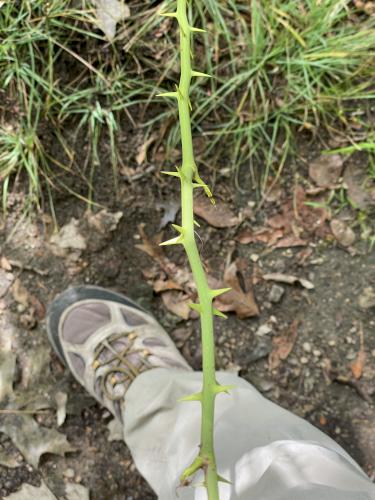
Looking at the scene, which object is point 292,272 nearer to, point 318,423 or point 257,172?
point 257,172

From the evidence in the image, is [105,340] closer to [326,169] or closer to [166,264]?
[166,264]

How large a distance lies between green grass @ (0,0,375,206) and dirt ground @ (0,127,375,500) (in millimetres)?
138

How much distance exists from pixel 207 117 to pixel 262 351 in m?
1.02

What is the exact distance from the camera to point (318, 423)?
190 centimetres

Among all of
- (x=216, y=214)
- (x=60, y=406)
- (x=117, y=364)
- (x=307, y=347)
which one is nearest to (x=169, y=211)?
(x=216, y=214)

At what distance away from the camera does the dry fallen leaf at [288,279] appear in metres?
2.02

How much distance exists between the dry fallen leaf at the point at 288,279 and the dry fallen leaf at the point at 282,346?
0.16 metres

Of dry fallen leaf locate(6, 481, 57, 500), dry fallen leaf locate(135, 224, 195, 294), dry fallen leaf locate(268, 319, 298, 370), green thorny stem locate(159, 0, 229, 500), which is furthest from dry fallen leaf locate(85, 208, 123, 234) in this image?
green thorny stem locate(159, 0, 229, 500)

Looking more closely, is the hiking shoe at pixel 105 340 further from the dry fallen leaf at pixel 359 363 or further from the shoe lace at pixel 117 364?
the dry fallen leaf at pixel 359 363

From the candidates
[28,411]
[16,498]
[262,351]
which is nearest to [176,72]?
[262,351]

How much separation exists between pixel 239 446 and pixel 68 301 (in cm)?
103

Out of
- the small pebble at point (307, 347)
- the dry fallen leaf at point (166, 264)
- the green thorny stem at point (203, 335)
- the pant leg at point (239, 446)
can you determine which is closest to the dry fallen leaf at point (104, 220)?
the dry fallen leaf at point (166, 264)

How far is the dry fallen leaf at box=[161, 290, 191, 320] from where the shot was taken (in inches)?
80.6

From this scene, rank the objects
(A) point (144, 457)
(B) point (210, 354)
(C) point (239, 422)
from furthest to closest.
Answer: (A) point (144, 457) < (C) point (239, 422) < (B) point (210, 354)
